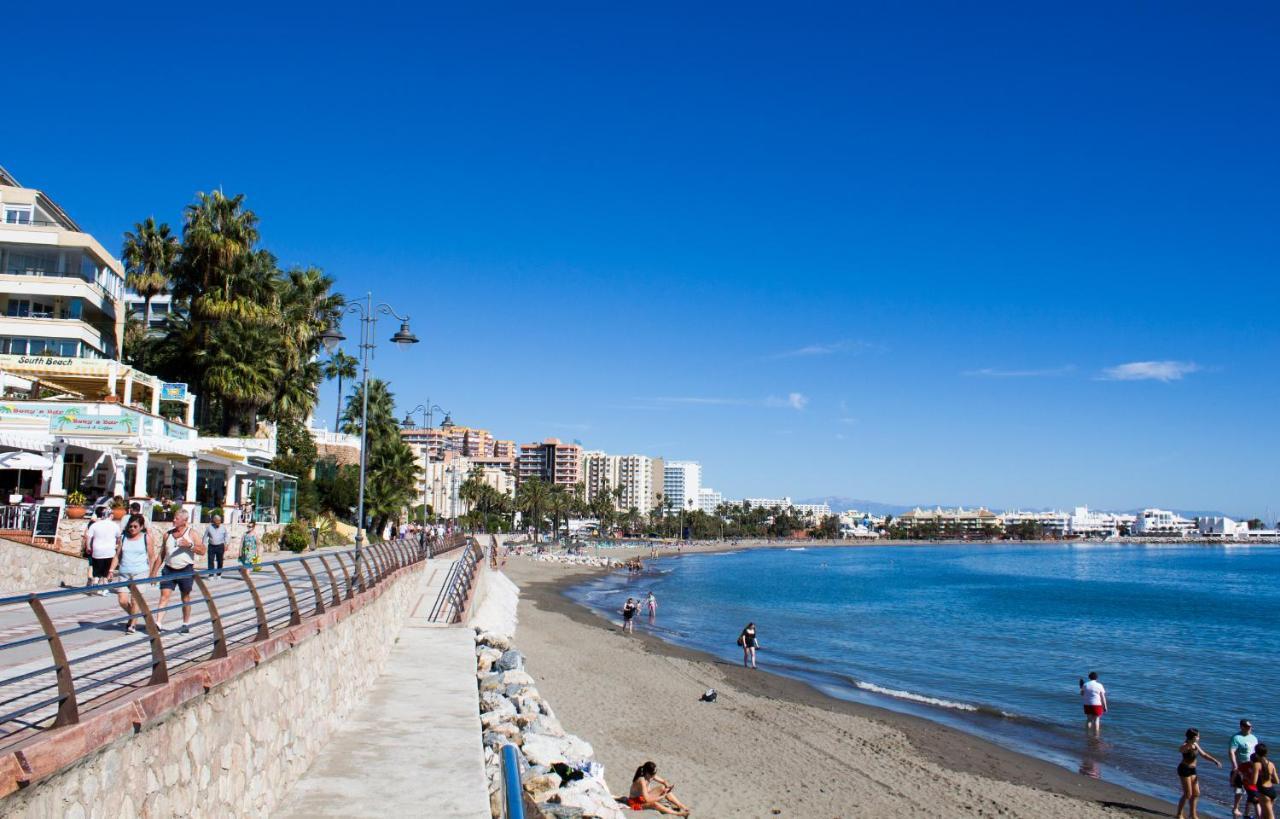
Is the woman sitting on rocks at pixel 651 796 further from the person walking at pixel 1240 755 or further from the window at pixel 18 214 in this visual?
the window at pixel 18 214

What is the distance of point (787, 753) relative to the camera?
61.4ft

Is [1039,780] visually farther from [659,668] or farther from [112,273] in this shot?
[112,273]

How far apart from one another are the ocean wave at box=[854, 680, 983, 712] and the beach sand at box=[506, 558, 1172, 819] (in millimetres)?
2151

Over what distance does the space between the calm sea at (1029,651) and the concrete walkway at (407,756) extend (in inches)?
532

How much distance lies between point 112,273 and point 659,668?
111 ft

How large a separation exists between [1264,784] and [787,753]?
807 centimetres

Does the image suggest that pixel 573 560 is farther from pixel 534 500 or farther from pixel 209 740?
pixel 209 740

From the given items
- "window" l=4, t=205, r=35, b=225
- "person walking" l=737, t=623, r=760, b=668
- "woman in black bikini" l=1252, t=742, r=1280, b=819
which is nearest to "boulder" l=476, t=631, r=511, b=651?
"person walking" l=737, t=623, r=760, b=668

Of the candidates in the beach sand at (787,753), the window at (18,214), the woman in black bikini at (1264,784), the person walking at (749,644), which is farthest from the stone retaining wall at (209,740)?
the window at (18,214)

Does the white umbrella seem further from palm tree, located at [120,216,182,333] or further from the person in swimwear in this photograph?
palm tree, located at [120,216,182,333]

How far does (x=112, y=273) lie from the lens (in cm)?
4469

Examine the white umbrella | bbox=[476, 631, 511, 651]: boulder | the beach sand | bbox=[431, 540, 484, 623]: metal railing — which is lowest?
the beach sand

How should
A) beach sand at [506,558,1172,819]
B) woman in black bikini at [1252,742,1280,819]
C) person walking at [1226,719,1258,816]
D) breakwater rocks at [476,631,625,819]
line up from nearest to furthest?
1. breakwater rocks at [476,631,625,819]
2. woman in black bikini at [1252,742,1280,819]
3. person walking at [1226,719,1258,816]
4. beach sand at [506,558,1172,819]

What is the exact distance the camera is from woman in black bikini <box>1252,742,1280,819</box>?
14.7 m
